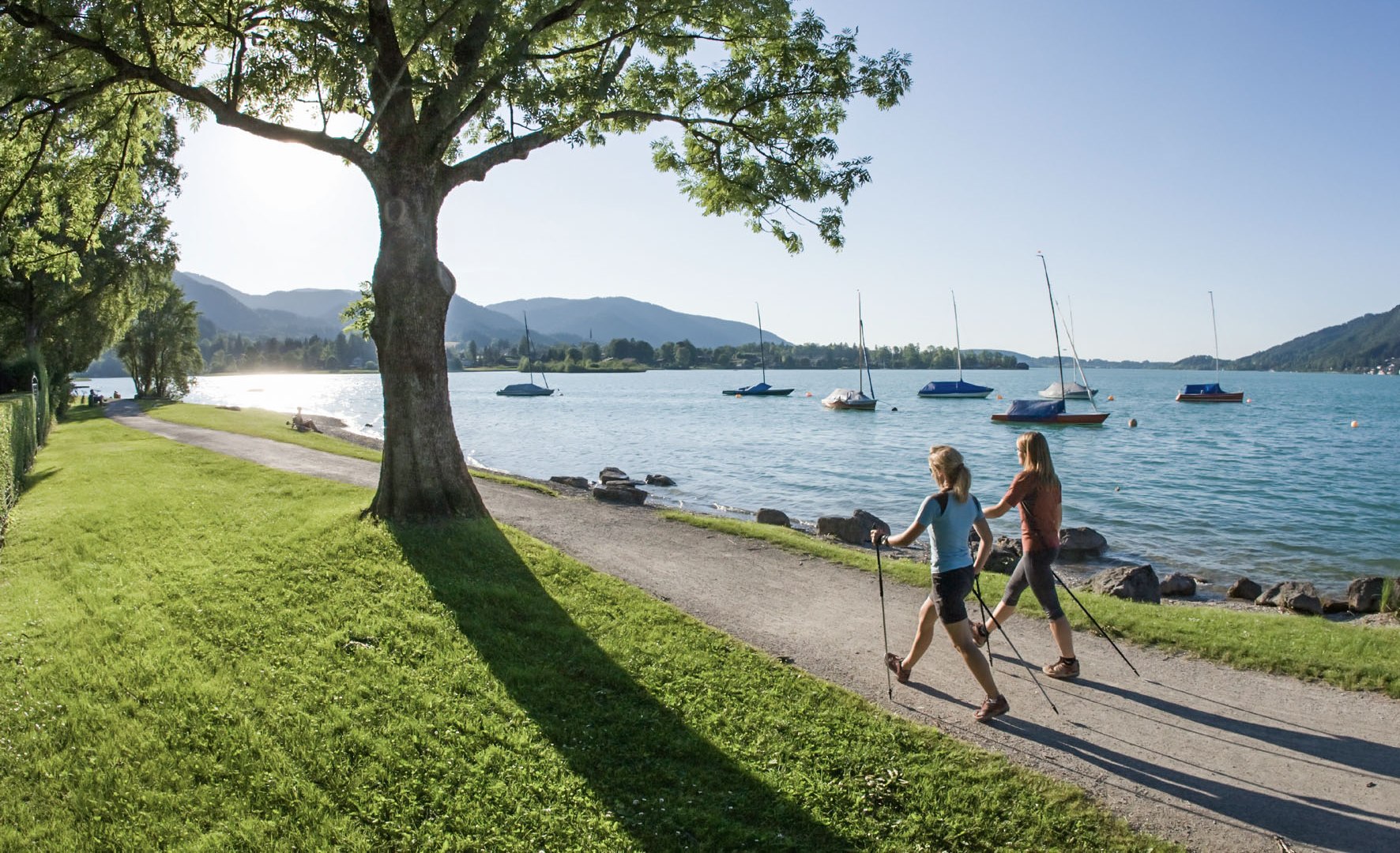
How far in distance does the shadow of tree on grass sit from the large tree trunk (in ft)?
6.04

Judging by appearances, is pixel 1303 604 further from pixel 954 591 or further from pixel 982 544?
pixel 954 591

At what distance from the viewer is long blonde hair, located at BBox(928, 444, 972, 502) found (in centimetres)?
604

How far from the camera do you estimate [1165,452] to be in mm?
40250

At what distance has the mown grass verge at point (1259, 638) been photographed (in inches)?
277

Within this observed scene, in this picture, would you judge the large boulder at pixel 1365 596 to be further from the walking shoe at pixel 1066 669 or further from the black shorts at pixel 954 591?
the black shorts at pixel 954 591

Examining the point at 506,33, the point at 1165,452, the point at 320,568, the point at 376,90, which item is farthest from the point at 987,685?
the point at 1165,452

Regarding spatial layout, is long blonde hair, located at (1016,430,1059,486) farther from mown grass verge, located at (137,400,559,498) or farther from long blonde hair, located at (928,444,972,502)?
mown grass verge, located at (137,400,559,498)

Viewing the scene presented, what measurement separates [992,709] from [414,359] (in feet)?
27.3

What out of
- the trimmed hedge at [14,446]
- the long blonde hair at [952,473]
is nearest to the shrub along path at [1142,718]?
the long blonde hair at [952,473]

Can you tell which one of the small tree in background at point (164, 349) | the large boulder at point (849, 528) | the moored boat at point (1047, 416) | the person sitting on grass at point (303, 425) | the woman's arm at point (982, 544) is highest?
the small tree in background at point (164, 349)

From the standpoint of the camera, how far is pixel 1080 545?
1730 cm

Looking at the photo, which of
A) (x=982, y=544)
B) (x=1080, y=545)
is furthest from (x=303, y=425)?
(x=982, y=544)

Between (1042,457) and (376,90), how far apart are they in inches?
381

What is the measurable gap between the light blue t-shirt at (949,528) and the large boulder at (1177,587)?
1027 centimetres
